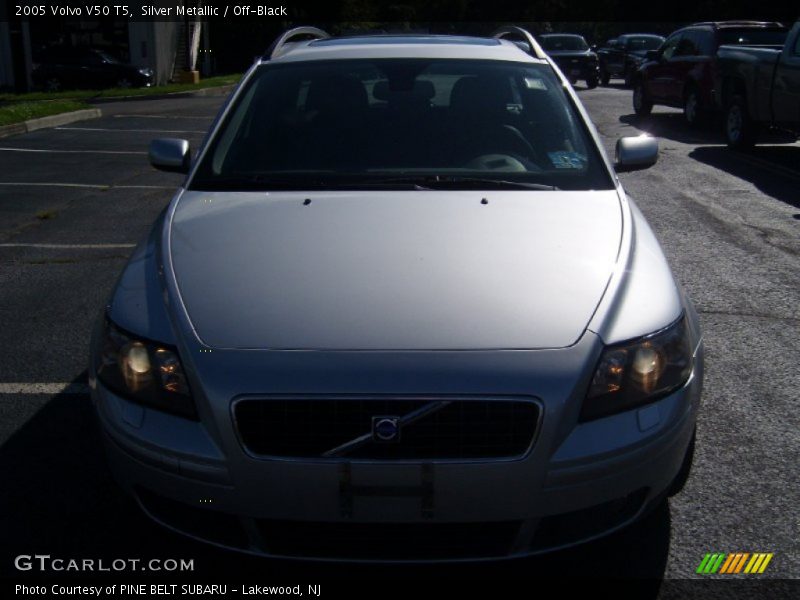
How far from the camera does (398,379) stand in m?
2.90

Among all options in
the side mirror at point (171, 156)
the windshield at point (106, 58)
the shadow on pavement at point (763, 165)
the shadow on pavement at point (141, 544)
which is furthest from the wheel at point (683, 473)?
the windshield at point (106, 58)

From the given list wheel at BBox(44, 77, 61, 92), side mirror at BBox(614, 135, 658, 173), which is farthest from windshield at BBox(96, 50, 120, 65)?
side mirror at BBox(614, 135, 658, 173)

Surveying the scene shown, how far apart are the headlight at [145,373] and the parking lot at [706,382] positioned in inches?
15.2

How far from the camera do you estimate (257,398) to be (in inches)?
114

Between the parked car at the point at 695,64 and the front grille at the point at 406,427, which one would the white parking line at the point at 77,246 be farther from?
the parked car at the point at 695,64

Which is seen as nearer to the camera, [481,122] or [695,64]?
[481,122]

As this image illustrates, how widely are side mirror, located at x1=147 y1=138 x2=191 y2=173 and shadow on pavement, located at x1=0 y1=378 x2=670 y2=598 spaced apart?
1.49 meters

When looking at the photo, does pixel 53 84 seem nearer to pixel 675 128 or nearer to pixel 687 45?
pixel 687 45

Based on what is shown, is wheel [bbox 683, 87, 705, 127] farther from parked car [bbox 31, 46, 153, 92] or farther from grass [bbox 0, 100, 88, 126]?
parked car [bbox 31, 46, 153, 92]

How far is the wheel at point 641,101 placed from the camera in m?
19.5

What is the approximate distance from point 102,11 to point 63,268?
29.6m

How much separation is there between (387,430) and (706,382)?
2.72m

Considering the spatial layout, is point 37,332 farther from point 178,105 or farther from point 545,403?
point 178,105

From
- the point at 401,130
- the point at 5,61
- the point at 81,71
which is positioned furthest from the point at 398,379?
the point at 5,61
